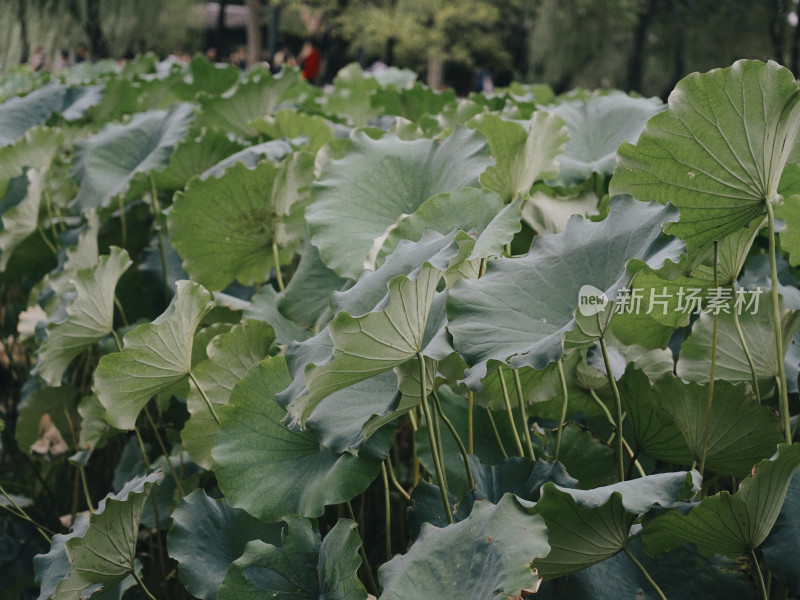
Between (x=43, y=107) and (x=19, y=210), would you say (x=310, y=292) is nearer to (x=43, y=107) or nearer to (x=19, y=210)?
(x=19, y=210)

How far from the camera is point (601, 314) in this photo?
0.79 m

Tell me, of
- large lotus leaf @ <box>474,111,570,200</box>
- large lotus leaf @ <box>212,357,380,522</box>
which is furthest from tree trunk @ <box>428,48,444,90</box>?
large lotus leaf @ <box>212,357,380,522</box>

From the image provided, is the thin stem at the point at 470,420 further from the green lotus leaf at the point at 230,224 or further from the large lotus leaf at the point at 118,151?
the large lotus leaf at the point at 118,151

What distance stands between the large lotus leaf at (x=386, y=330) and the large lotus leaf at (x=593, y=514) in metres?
0.20

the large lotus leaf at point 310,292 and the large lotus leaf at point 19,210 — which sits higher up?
the large lotus leaf at point 310,292

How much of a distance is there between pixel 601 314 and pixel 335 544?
356mm

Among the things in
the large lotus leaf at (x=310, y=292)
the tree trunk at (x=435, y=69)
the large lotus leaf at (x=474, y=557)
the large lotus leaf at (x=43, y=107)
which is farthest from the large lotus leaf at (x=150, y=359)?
the tree trunk at (x=435, y=69)

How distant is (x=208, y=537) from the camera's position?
1.04 meters

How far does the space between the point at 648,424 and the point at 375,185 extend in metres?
0.52

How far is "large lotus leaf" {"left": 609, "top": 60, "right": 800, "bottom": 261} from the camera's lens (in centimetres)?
82

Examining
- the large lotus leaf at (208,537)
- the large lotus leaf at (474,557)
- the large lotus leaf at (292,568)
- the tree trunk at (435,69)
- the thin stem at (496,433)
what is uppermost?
the large lotus leaf at (474,557)

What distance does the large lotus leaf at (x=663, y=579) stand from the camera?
0.84m

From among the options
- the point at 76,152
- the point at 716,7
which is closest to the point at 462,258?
the point at 76,152

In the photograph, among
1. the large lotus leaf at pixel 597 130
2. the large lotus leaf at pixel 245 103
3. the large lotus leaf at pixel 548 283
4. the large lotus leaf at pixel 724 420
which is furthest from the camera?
the large lotus leaf at pixel 245 103
